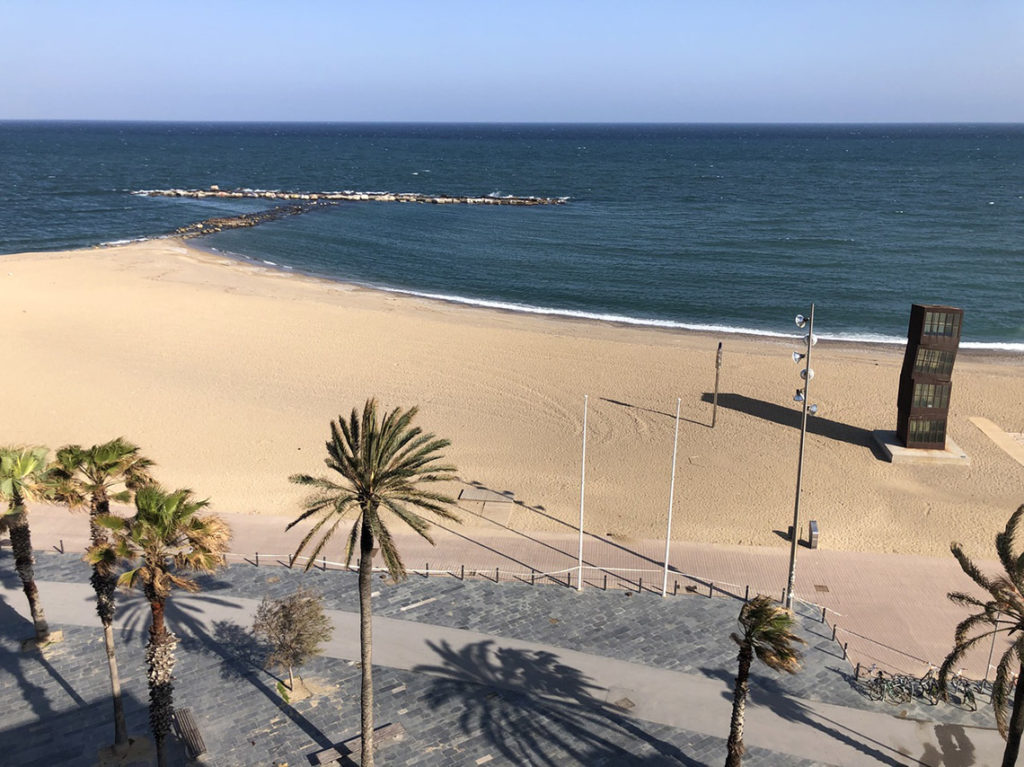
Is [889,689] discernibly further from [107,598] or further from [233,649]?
[107,598]

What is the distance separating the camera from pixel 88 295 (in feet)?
176

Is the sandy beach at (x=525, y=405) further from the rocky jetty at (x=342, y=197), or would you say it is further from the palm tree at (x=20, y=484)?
the rocky jetty at (x=342, y=197)

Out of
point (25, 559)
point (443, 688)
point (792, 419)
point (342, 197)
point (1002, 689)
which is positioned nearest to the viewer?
point (1002, 689)

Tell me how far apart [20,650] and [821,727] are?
1822cm

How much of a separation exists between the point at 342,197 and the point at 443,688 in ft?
342

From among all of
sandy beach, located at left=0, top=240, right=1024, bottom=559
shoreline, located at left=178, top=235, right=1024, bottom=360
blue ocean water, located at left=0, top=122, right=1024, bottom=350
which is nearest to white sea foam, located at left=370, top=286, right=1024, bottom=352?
shoreline, located at left=178, top=235, right=1024, bottom=360

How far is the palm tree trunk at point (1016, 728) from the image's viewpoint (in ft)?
47.0

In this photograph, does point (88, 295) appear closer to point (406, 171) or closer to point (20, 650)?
point (20, 650)

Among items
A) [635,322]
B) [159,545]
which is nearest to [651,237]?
[635,322]

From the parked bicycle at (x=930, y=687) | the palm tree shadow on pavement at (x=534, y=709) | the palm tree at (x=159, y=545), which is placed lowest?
the palm tree shadow on pavement at (x=534, y=709)

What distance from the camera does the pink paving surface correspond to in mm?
21828

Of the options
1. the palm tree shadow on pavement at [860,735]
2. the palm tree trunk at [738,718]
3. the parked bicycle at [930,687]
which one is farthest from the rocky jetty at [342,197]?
the palm tree trunk at [738,718]

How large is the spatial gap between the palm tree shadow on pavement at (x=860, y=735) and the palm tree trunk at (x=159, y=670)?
1159cm

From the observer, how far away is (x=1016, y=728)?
14.5 m
